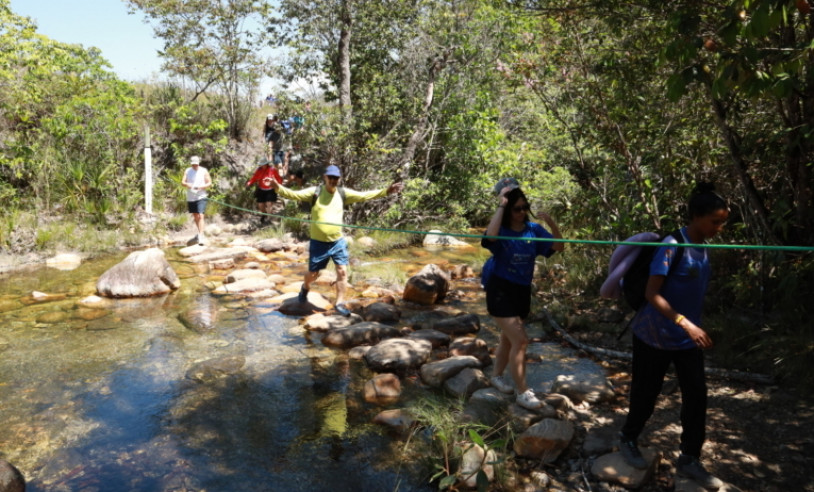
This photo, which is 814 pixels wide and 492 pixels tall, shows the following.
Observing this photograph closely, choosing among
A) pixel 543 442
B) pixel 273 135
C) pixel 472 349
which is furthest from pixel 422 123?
pixel 543 442

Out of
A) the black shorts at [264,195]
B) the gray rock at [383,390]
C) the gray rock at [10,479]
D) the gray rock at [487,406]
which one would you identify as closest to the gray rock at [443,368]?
the gray rock at [383,390]

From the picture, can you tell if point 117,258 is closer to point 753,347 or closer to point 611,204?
point 611,204

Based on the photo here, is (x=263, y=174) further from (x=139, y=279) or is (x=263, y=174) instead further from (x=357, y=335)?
(x=357, y=335)

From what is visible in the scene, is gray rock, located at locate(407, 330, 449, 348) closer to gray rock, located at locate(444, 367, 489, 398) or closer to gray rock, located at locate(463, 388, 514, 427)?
gray rock, located at locate(444, 367, 489, 398)

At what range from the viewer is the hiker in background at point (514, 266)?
4.07 m

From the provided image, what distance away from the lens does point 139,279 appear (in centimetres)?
809

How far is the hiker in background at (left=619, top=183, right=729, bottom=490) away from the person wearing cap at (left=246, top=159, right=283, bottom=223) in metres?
9.77

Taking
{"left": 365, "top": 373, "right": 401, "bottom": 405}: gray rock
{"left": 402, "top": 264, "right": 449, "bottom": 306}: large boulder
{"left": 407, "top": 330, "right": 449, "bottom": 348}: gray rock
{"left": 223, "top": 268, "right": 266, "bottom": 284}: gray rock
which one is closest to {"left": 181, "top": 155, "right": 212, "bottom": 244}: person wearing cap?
{"left": 223, "top": 268, "right": 266, "bottom": 284}: gray rock

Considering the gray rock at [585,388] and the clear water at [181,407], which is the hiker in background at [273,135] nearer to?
the clear water at [181,407]

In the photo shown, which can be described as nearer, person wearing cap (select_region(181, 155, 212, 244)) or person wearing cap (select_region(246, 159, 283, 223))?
person wearing cap (select_region(181, 155, 212, 244))

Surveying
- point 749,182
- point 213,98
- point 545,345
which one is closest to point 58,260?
point 213,98

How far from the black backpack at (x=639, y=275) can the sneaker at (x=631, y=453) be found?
86 cm

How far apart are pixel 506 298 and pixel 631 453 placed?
1286 millimetres

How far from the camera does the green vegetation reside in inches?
183
